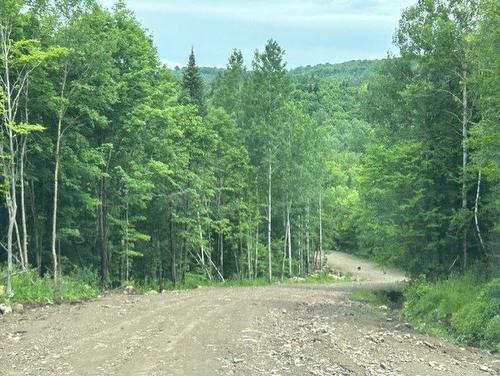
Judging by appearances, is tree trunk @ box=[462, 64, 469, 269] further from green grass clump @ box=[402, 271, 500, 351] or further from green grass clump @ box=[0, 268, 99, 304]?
green grass clump @ box=[0, 268, 99, 304]

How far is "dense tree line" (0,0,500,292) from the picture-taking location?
21.7 m

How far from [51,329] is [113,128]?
52.9 ft

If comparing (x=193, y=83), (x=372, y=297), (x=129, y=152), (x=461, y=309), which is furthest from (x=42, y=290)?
(x=193, y=83)

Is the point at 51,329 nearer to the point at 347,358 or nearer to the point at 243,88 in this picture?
the point at 347,358

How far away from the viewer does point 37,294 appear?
65.0 feet

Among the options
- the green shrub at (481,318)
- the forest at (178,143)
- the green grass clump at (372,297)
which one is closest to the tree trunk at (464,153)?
the forest at (178,143)

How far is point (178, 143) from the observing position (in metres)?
34.3

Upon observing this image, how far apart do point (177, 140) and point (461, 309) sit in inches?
858

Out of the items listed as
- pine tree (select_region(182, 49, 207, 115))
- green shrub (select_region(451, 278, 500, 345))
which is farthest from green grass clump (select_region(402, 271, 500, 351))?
pine tree (select_region(182, 49, 207, 115))

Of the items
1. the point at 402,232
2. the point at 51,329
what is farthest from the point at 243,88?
the point at 51,329

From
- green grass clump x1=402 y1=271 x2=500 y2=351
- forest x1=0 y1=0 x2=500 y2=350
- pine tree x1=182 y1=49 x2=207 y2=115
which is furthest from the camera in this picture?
pine tree x1=182 y1=49 x2=207 y2=115

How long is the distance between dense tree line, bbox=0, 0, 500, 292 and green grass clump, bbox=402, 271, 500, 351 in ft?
8.43

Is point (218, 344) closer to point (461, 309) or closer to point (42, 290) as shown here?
point (461, 309)

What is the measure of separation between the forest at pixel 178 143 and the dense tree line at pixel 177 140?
93 mm
